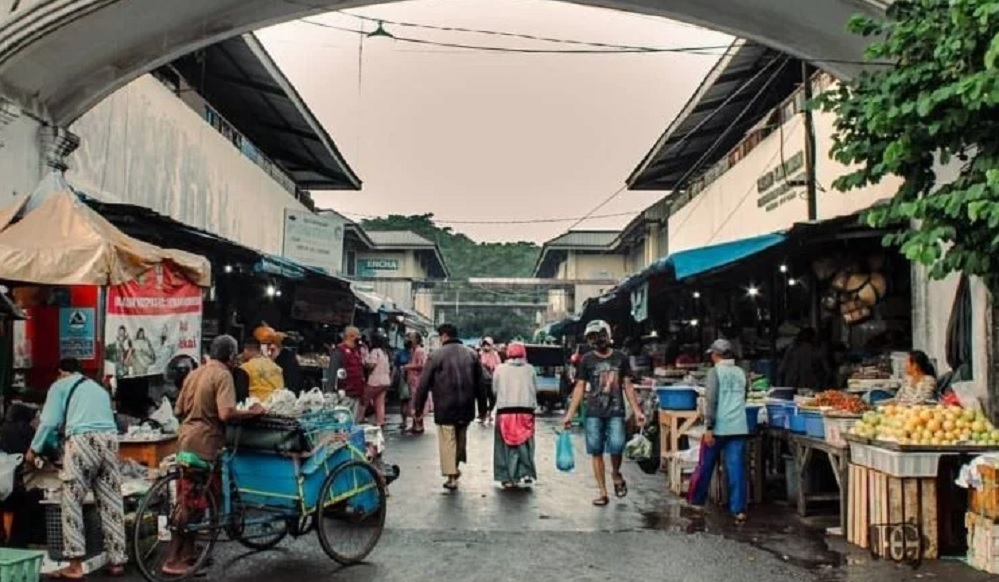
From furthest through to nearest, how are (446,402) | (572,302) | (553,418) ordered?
(572,302) < (553,418) < (446,402)

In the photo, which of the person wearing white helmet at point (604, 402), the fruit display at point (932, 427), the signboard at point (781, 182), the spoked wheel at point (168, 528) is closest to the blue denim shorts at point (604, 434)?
the person wearing white helmet at point (604, 402)

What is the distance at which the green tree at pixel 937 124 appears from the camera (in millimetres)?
6625

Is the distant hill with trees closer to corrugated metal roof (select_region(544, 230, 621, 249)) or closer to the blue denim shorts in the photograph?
corrugated metal roof (select_region(544, 230, 621, 249))

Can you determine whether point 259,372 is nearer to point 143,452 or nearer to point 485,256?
point 143,452

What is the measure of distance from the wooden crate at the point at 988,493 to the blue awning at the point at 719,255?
16.8 ft

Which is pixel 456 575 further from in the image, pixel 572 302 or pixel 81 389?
pixel 572 302

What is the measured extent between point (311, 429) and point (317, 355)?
51.0 ft

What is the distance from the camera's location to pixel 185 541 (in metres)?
7.09

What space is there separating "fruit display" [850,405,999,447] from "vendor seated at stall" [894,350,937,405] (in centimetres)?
115

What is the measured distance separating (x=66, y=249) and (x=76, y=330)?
2619 millimetres

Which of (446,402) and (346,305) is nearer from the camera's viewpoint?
(446,402)

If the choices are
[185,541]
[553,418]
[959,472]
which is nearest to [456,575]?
[185,541]

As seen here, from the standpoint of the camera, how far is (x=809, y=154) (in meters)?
15.3

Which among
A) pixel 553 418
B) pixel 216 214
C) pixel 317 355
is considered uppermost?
pixel 216 214
